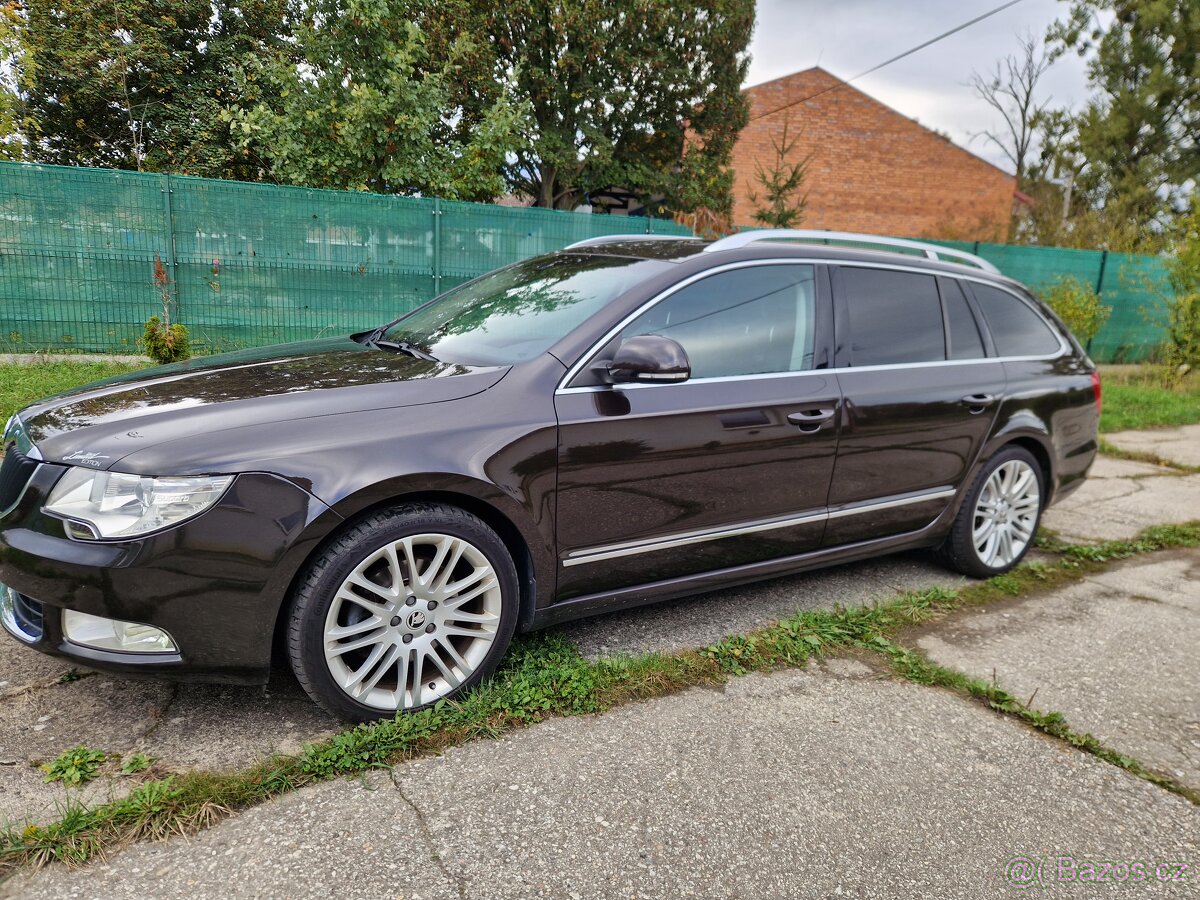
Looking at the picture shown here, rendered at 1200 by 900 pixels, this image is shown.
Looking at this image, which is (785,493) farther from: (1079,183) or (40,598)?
(1079,183)

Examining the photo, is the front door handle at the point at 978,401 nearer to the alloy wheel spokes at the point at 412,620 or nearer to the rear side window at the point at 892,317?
the rear side window at the point at 892,317

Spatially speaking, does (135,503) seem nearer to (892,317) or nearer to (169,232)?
(892,317)

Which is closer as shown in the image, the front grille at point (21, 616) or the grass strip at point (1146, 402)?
the front grille at point (21, 616)

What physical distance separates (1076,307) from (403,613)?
12252 millimetres

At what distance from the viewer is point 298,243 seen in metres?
9.40

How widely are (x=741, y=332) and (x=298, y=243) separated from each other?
7633mm

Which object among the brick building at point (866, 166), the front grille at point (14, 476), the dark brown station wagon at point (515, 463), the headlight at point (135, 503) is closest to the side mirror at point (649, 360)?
the dark brown station wagon at point (515, 463)

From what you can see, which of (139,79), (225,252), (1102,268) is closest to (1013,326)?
(225,252)

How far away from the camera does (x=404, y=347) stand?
10.8 ft

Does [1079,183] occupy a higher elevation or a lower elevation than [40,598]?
higher

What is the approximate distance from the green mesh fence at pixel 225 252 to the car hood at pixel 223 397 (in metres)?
6.63

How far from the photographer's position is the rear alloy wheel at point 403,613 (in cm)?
237

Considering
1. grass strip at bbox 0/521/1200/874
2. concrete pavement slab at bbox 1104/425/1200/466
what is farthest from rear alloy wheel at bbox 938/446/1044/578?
concrete pavement slab at bbox 1104/425/1200/466

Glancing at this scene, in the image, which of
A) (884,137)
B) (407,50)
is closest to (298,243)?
(407,50)
